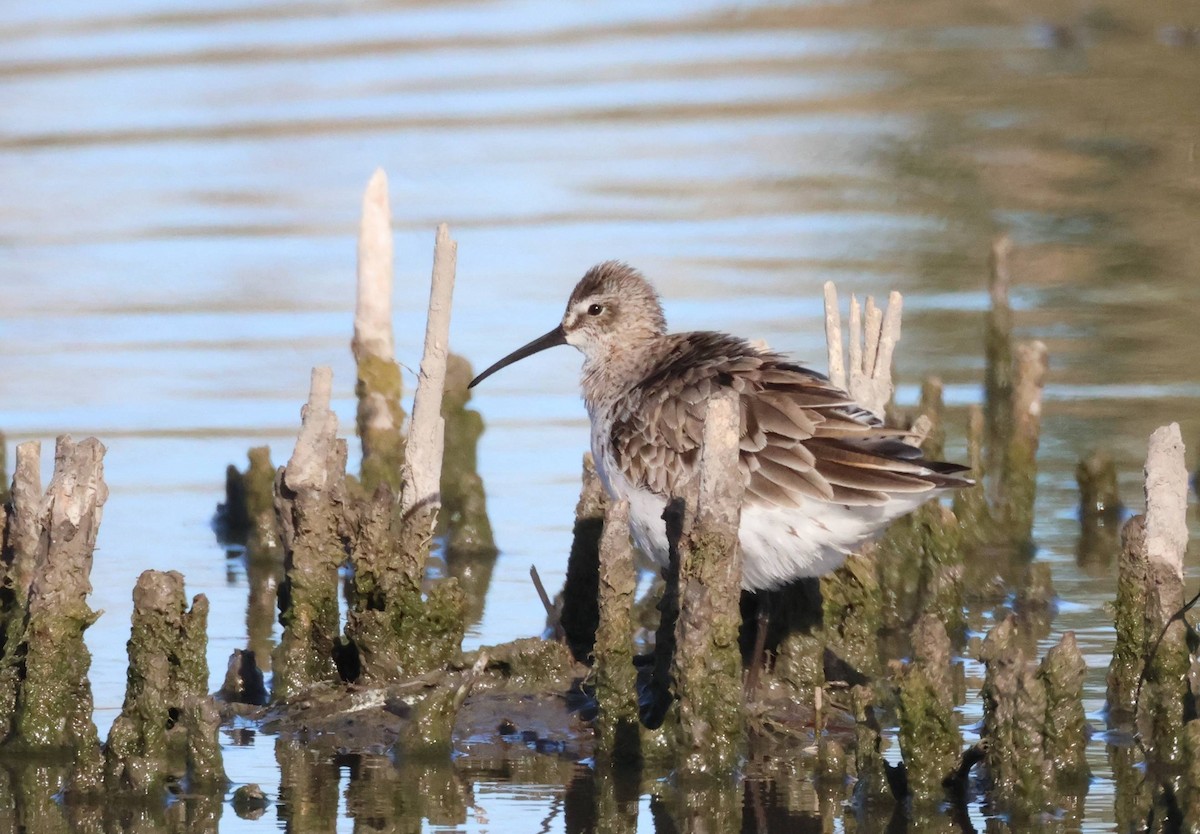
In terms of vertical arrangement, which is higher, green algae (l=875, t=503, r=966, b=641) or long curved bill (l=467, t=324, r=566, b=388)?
long curved bill (l=467, t=324, r=566, b=388)

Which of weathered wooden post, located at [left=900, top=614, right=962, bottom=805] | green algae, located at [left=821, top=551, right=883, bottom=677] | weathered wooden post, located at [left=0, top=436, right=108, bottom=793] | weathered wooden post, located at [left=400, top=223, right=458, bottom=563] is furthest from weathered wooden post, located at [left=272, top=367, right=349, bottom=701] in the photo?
weathered wooden post, located at [left=900, top=614, right=962, bottom=805]

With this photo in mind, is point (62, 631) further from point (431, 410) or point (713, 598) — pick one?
point (713, 598)

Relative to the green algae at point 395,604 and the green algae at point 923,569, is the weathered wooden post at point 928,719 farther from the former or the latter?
the green algae at point 395,604

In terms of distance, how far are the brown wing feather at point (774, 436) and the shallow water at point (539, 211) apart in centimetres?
150

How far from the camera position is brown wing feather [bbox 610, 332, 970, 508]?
30.1ft

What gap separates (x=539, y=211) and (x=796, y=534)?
40.9 ft

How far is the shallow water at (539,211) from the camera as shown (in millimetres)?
14320

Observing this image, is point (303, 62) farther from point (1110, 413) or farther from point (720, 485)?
point (720, 485)

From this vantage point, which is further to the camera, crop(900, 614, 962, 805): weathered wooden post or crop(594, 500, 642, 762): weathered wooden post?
crop(594, 500, 642, 762): weathered wooden post

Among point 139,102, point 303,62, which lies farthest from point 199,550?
point 303,62

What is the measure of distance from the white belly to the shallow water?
53.2 inches

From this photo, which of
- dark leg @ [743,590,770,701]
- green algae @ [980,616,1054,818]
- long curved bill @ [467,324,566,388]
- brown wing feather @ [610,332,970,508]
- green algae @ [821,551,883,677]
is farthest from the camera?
long curved bill @ [467,324,566,388]

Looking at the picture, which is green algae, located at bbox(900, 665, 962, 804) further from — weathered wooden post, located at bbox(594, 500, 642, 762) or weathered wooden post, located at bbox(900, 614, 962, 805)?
weathered wooden post, located at bbox(594, 500, 642, 762)

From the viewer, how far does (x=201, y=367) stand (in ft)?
55.5
